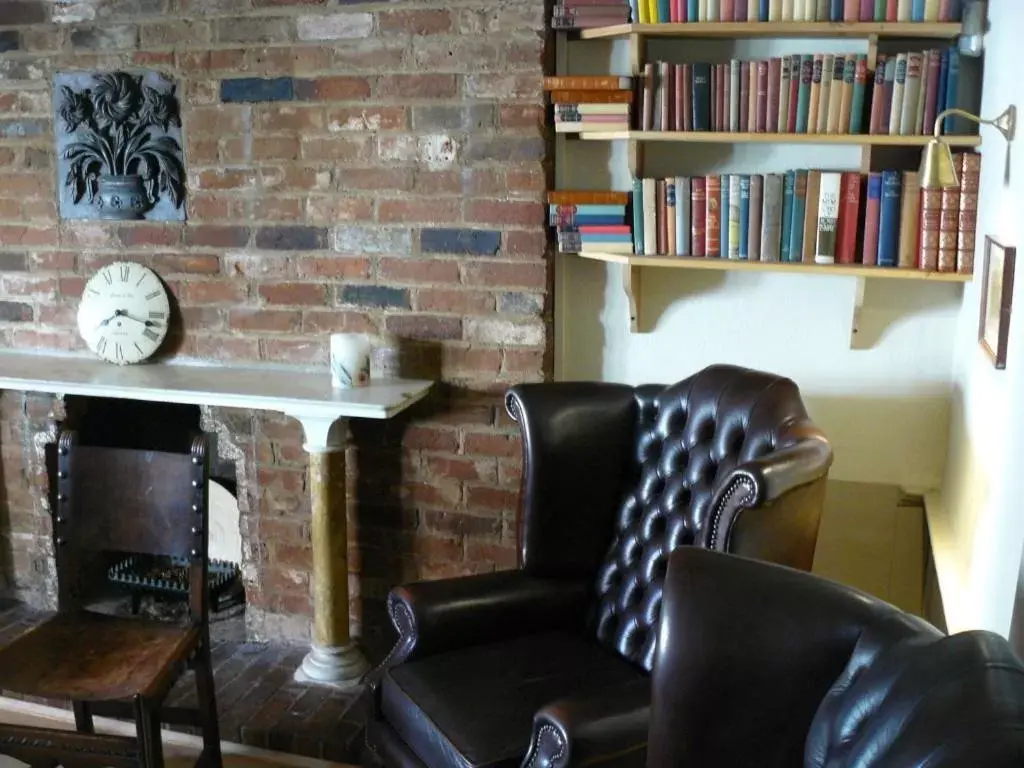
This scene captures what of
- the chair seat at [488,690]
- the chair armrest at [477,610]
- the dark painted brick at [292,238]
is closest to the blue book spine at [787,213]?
the chair armrest at [477,610]

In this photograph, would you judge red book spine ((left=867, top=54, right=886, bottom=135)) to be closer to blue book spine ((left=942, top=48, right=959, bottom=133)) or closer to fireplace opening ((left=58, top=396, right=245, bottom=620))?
blue book spine ((left=942, top=48, right=959, bottom=133))

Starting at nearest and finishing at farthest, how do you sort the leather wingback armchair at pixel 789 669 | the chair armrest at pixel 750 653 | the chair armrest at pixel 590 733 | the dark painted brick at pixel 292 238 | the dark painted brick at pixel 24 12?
the leather wingback armchair at pixel 789 669, the chair armrest at pixel 750 653, the chair armrest at pixel 590 733, the dark painted brick at pixel 292 238, the dark painted brick at pixel 24 12

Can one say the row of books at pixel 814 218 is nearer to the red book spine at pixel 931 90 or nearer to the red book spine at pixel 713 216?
the red book spine at pixel 713 216

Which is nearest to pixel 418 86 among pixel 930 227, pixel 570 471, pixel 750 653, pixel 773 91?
pixel 773 91

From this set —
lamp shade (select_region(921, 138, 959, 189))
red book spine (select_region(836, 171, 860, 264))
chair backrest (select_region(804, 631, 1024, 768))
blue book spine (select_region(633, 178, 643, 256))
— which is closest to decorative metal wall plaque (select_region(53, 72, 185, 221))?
blue book spine (select_region(633, 178, 643, 256))

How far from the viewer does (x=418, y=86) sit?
275cm

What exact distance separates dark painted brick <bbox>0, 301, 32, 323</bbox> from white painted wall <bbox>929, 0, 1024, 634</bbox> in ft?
9.02

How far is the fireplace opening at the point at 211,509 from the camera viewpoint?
10.7 feet

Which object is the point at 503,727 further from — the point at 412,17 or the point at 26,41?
the point at 26,41

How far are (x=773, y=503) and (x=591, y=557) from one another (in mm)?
712

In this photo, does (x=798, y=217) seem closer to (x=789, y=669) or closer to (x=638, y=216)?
(x=638, y=216)

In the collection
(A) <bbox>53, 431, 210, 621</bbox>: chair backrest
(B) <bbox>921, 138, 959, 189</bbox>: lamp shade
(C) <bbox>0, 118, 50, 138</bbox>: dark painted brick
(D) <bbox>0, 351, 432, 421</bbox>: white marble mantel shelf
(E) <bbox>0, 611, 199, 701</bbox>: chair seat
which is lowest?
(E) <bbox>0, 611, 199, 701</bbox>: chair seat

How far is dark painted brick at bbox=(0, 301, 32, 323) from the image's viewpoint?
3207 mm

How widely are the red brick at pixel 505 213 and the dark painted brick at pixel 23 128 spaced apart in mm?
1390
